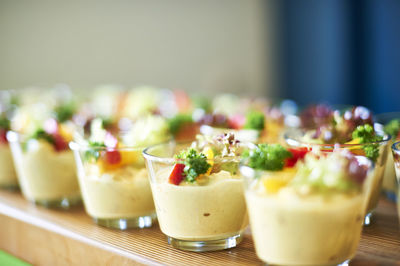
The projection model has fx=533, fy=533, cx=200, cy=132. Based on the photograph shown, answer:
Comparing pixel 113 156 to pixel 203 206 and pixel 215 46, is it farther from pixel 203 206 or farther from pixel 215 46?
pixel 215 46

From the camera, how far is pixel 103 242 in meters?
1.57

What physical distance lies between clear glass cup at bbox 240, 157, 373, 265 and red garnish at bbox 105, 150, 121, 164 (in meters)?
0.56

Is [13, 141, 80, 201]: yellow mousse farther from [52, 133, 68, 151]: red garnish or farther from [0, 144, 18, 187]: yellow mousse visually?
[0, 144, 18, 187]: yellow mousse

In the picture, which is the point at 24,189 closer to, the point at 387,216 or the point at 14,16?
the point at 387,216

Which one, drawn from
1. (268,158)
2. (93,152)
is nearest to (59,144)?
(93,152)

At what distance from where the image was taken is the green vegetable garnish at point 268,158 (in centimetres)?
124

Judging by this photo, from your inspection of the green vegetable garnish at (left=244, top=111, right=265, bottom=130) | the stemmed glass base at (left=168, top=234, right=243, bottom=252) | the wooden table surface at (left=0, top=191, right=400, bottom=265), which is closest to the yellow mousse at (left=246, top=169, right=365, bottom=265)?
the wooden table surface at (left=0, top=191, right=400, bottom=265)

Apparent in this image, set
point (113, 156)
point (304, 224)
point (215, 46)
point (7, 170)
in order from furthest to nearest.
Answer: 1. point (215, 46)
2. point (7, 170)
3. point (113, 156)
4. point (304, 224)

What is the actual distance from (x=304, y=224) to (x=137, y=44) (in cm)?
519

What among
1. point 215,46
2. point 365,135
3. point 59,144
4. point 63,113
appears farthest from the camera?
point 215,46

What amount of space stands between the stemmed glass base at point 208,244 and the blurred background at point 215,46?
422 cm

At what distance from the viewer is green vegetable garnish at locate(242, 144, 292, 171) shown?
1.24 meters

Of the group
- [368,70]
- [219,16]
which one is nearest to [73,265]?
[368,70]

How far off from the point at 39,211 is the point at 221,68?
199 inches
